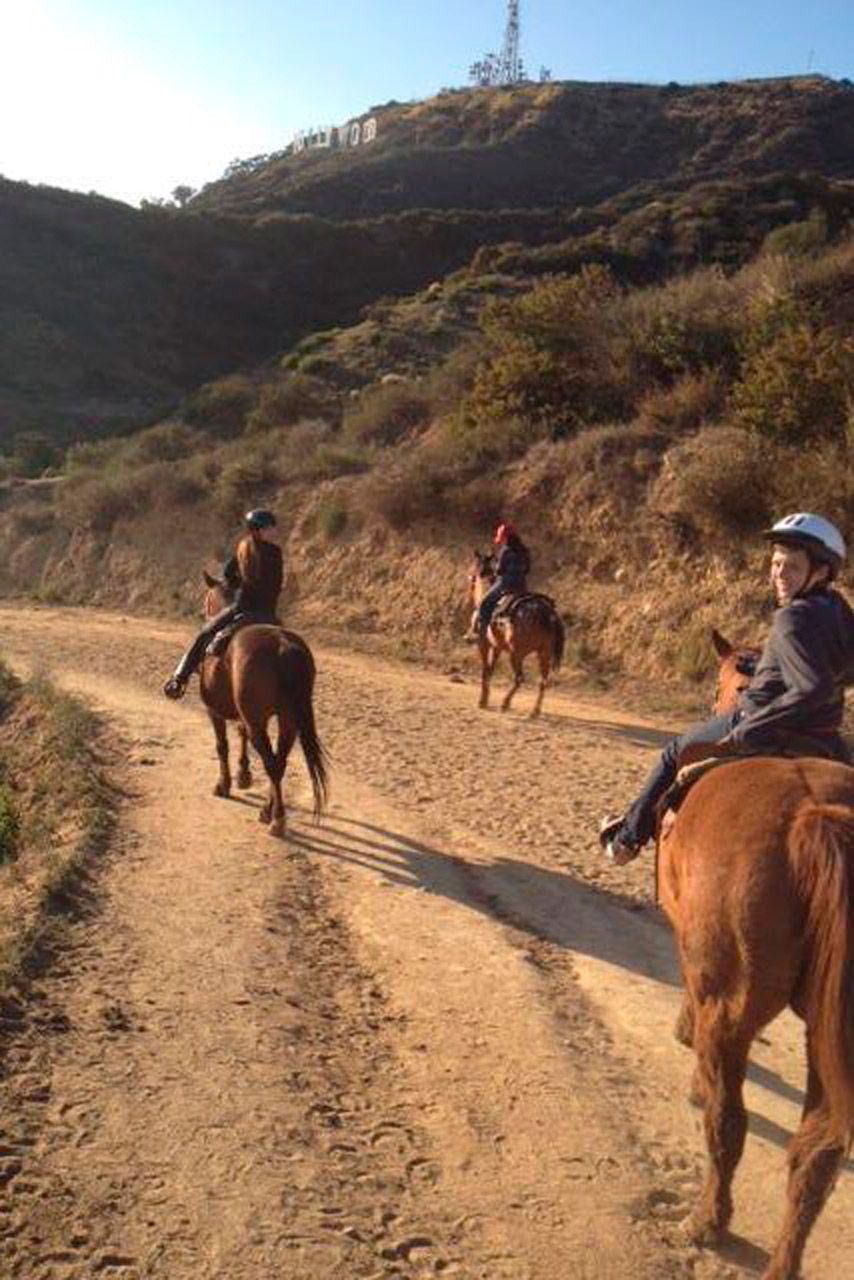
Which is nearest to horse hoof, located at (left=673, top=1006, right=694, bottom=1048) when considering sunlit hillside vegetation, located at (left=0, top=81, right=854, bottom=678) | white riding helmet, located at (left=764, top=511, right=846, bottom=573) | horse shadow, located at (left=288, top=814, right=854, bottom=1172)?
horse shadow, located at (left=288, top=814, right=854, bottom=1172)

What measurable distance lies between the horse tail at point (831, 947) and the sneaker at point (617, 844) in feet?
6.01

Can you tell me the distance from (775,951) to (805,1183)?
741 mm

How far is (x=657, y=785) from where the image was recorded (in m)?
5.49

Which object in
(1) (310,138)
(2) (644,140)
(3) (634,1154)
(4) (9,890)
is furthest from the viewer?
(1) (310,138)

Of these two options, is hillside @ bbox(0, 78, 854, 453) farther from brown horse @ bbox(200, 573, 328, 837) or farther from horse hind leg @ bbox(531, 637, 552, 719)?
brown horse @ bbox(200, 573, 328, 837)

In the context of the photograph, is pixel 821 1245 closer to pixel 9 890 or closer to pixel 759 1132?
pixel 759 1132

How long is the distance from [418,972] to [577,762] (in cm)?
555

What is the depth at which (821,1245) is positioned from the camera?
4.15 meters

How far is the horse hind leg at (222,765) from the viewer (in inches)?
405

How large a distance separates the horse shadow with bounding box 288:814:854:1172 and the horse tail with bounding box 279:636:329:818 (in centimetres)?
48

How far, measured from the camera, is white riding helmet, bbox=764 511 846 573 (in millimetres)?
4805

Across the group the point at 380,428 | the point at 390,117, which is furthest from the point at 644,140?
the point at 380,428

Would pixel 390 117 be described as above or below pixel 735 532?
above

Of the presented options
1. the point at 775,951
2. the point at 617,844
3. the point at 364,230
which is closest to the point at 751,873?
the point at 775,951
